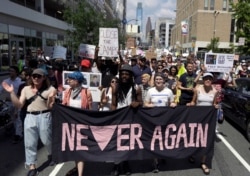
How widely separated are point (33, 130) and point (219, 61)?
669 centimetres

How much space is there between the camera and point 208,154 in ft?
18.8

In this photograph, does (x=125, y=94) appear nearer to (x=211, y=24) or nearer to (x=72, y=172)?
(x=72, y=172)

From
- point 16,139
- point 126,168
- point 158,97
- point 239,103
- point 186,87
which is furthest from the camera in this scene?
point 239,103

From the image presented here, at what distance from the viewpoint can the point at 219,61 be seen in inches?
396

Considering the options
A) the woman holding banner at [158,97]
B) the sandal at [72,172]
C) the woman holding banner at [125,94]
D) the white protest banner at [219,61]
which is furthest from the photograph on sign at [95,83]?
the white protest banner at [219,61]

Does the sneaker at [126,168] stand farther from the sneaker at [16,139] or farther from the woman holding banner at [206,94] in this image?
the sneaker at [16,139]

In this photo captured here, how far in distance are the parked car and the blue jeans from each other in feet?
15.8

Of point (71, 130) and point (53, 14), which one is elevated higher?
point (53, 14)

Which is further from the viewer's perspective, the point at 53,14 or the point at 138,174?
the point at 53,14

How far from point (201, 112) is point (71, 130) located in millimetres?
2223

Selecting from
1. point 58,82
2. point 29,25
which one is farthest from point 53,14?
point 58,82

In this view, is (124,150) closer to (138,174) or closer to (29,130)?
(138,174)

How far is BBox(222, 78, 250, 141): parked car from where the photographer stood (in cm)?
798

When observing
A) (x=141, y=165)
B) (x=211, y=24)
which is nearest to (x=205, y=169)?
(x=141, y=165)
